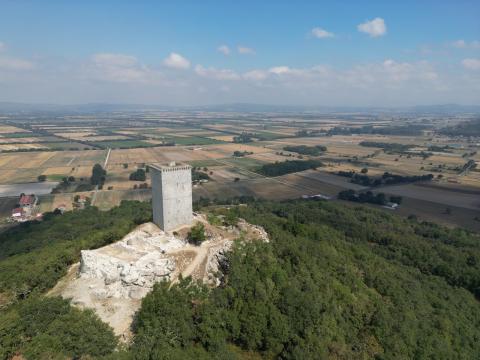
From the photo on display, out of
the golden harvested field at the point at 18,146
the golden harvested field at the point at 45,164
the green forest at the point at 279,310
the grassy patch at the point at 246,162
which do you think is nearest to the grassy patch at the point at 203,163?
the grassy patch at the point at 246,162

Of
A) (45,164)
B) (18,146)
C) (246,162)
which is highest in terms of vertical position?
(18,146)

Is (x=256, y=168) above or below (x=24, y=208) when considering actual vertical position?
above

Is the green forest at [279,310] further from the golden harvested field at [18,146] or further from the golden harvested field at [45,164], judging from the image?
the golden harvested field at [18,146]

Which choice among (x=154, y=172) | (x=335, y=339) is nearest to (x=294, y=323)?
(x=335, y=339)

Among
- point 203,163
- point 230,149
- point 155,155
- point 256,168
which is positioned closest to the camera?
point 256,168

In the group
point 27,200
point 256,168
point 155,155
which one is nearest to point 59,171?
point 27,200

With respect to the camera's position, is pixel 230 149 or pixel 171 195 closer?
pixel 171 195

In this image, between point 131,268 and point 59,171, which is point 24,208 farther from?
point 131,268

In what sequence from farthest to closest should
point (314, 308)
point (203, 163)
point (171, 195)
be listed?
point (203, 163) → point (171, 195) → point (314, 308)
